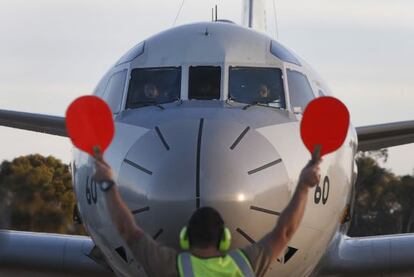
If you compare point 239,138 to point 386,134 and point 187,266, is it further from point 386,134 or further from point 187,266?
point 386,134

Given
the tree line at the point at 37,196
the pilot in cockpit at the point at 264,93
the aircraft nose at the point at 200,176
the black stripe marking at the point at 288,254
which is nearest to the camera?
the aircraft nose at the point at 200,176

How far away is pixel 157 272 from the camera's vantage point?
275 inches

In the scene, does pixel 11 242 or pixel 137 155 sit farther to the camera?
pixel 11 242

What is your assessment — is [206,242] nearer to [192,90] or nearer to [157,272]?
[157,272]

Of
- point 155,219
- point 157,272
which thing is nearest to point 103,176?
point 157,272

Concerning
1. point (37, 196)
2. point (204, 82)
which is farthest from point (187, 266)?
point (37, 196)

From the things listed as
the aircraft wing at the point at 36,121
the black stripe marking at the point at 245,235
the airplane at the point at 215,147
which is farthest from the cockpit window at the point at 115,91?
the aircraft wing at the point at 36,121

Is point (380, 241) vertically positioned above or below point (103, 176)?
below

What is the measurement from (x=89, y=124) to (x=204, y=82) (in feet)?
12.8

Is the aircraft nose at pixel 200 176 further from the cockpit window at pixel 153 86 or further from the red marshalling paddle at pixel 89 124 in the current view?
the red marshalling paddle at pixel 89 124

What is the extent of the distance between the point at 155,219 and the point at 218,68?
88.6 inches

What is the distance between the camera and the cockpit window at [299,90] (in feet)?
36.0

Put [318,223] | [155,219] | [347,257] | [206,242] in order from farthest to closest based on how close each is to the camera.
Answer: [347,257], [318,223], [155,219], [206,242]

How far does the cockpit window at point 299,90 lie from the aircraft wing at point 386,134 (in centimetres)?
366
